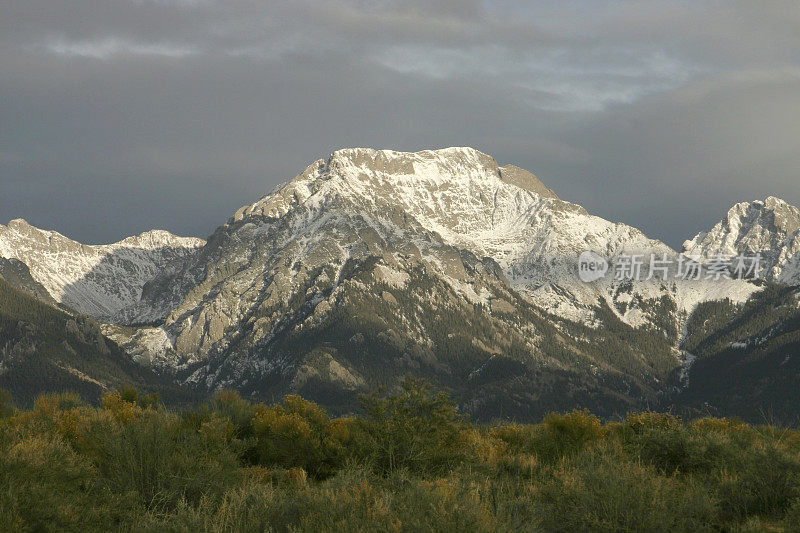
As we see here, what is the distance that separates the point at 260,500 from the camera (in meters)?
18.2

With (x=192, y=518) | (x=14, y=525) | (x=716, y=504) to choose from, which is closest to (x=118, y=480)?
(x=14, y=525)

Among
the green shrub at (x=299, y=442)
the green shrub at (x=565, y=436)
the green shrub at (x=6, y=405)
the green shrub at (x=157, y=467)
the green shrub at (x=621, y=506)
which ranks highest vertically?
the green shrub at (x=621, y=506)

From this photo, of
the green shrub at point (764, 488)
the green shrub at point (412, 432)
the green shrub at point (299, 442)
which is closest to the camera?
the green shrub at point (764, 488)

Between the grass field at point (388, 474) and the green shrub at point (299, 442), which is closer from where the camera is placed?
the grass field at point (388, 474)

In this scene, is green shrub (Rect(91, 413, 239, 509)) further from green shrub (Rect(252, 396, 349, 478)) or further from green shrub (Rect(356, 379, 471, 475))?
green shrub (Rect(252, 396, 349, 478))

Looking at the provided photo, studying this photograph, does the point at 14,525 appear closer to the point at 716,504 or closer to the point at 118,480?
the point at 118,480

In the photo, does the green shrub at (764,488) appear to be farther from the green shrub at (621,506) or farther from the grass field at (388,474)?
the green shrub at (621,506)

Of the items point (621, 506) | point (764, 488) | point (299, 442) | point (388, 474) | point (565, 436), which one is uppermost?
point (764, 488)

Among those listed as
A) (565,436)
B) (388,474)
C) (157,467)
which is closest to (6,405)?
(157,467)

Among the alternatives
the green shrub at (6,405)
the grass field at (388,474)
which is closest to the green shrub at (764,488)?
the grass field at (388,474)

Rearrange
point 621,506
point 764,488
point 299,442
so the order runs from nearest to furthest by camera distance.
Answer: point 621,506
point 764,488
point 299,442

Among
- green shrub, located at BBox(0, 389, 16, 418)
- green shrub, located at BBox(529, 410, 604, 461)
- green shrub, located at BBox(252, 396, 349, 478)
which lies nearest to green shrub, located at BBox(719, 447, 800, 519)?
green shrub, located at BBox(529, 410, 604, 461)

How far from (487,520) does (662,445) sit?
15.5m

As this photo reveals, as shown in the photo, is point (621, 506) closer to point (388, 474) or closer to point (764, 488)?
point (764, 488)
